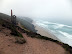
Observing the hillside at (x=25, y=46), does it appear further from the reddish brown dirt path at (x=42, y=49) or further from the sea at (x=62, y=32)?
the sea at (x=62, y=32)

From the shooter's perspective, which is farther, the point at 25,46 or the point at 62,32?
the point at 62,32

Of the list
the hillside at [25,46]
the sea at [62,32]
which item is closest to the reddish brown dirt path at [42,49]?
the hillside at [25,46]

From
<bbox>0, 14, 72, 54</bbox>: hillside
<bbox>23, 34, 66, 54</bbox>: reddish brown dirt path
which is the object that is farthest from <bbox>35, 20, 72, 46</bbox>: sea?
<bbox>23, 34, 66, 54</bbox>: reddish brown dirt path

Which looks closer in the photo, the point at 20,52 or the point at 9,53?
the point at 9,53

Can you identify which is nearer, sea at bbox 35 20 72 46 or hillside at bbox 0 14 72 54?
hillside at bbox 0 14 72 54

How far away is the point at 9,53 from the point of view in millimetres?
14953

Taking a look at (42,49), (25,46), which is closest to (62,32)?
(42,49)

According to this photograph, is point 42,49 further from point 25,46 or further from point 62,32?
point 62,32

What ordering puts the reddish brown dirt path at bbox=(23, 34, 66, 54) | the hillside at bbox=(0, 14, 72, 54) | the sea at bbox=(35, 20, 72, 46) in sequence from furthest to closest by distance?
the sea at bbox=(35, 20, 72, 46) → the reddish brown dirt path at bbox=(23, 34, 66, 54) → the hillside at bbox=(0, 14, 72, 54)

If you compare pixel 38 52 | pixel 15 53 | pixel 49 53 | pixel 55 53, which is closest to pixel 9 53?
pixel 15 53

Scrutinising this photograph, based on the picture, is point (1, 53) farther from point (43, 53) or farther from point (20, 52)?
point (43, 53)

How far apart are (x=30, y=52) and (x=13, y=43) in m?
4.03

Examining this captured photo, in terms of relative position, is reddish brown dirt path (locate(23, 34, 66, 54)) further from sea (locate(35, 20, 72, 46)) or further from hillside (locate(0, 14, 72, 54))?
sea (locate(35, 20, 72, 46))

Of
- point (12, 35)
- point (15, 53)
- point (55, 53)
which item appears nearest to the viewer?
point (15, 53)
